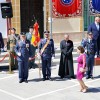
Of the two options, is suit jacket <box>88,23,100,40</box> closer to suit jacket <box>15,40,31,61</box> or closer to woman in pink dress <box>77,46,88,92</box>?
suit jacket <box>15,40,31,61</box>

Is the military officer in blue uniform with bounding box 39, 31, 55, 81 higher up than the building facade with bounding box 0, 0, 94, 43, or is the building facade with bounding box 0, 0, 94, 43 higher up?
the building facade with bounding box 0, 0, 94, 43

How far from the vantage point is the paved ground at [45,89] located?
45.4 feet

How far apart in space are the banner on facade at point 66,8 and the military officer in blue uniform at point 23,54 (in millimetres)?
4431

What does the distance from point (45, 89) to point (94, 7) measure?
19.7ft

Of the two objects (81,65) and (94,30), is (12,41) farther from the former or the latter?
(81,65)

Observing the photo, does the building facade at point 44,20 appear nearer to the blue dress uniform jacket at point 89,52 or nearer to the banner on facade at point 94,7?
the banner on facade at point 94,7

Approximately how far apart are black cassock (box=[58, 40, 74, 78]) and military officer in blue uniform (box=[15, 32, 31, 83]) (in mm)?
1365

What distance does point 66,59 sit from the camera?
16.2 m

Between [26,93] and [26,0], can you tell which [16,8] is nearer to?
[26,0]

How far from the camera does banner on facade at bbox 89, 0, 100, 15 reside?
19172 mm

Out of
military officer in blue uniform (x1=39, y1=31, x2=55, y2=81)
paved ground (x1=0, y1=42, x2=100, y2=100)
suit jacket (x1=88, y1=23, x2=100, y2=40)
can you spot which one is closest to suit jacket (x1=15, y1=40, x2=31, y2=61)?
military officer in blue uniform (x1=39, y1=31, x2=55, y2=81)

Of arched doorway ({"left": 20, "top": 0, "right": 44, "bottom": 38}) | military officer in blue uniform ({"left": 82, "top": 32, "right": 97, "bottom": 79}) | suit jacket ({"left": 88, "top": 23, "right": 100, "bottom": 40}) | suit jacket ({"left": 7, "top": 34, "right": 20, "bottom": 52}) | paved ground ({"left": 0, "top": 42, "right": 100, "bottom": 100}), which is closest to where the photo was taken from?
paved ground ({"left": 0, "top": 42, "right": 100, "bottom": 100})

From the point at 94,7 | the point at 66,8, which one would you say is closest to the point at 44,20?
the point at 66,8

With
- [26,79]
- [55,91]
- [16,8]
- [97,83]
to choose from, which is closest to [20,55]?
[26,79]
